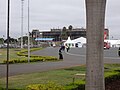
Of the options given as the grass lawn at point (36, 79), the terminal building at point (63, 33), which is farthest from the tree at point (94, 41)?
A: the terminal building at point (63, 33)

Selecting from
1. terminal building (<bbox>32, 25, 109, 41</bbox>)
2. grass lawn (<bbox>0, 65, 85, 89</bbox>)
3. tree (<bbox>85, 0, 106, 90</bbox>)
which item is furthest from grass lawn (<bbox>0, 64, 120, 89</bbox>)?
terminal building (<bbox>32, 25, 109, 41</bbox>)

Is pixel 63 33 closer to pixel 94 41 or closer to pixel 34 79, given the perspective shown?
pixel 34 79

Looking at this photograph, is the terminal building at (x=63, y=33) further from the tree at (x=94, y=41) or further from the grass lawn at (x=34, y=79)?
the tree at (x=94, y=41)

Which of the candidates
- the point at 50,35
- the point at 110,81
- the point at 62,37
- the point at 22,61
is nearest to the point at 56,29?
the point at 50,35

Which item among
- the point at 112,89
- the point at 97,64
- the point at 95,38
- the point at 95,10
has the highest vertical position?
the point at 95,10

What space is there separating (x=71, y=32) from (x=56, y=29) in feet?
63.4

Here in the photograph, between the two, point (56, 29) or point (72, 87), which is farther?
point (56, 29)

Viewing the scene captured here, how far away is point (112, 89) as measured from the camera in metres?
13.9

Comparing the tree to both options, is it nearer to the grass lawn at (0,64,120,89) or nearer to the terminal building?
the grass lawn at (0,64,120,89)

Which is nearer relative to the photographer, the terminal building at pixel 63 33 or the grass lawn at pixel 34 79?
the grass lawn at pixel 34 79

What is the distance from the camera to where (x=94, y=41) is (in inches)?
331

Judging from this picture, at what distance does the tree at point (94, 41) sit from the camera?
8359mm

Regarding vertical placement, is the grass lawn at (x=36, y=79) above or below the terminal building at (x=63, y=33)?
below

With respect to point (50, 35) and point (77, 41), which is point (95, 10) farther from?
point (50, 35)
